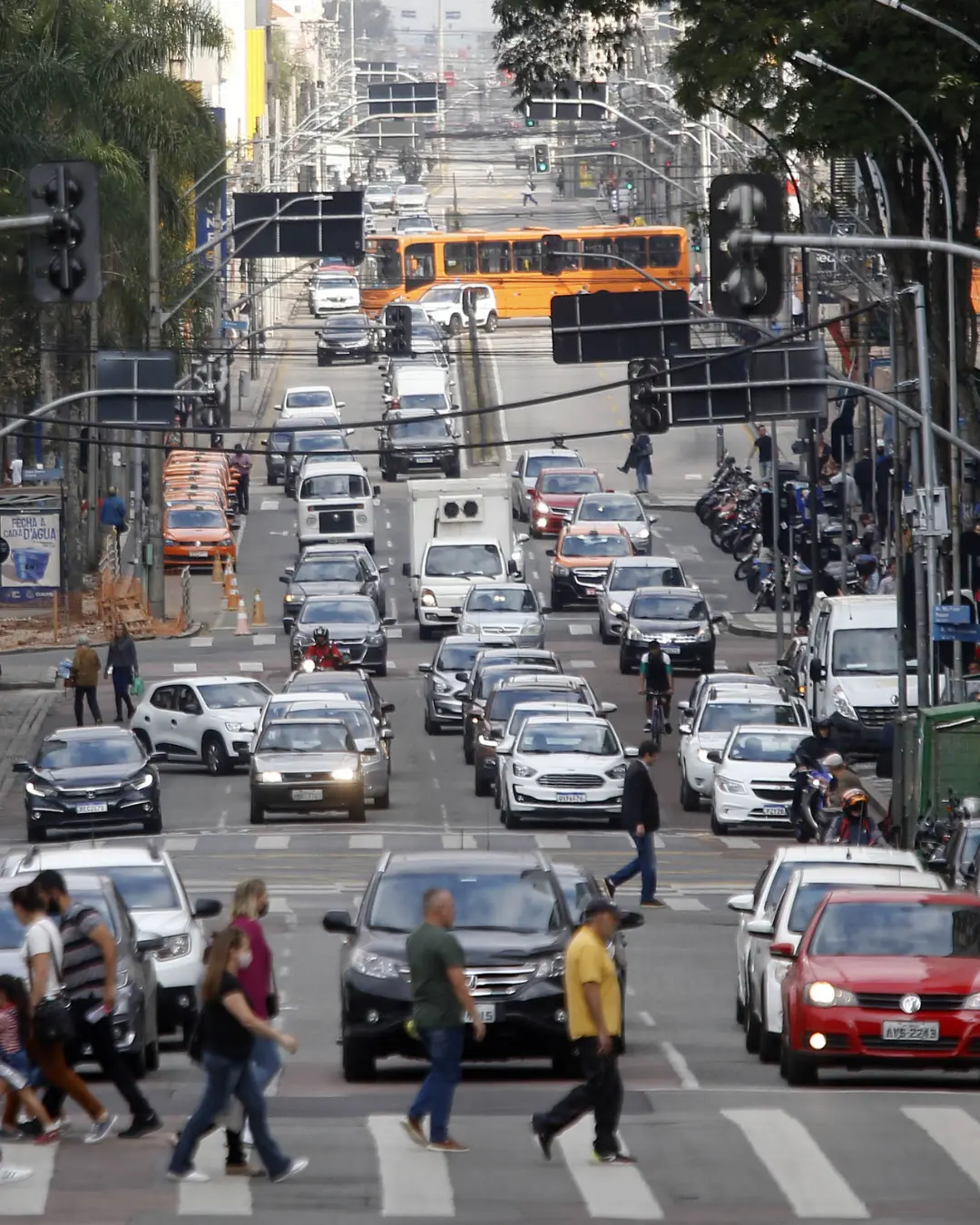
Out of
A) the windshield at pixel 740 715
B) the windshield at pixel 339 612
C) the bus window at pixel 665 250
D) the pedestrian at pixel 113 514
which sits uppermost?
the bus window at pixel 665 250

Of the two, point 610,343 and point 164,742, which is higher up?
point 610,343

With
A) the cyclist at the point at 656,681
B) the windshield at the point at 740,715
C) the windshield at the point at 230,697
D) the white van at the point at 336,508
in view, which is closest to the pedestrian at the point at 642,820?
the windshield at the point at 740,715

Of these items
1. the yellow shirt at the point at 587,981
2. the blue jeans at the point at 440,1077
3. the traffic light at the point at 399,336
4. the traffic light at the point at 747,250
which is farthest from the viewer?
the traffic light at the point at 399,336

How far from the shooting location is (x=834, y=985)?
16.9m

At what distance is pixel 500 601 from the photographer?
50.2m

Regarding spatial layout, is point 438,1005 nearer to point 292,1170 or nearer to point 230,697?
point 292,1170

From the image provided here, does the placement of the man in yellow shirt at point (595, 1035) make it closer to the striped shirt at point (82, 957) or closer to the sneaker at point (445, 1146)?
the sneaker at point (445, 1146)

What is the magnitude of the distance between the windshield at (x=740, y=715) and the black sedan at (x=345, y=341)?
62.4m

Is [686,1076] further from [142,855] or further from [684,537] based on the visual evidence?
[684,537]

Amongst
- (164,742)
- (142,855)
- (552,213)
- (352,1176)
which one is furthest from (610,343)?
(552,213)

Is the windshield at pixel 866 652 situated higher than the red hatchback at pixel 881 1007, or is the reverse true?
the windshield at pixel 866 652

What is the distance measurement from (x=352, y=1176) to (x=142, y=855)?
735cm

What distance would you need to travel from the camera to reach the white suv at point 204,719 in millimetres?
39344

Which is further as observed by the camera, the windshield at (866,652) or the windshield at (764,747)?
the windshield at (866,652)
